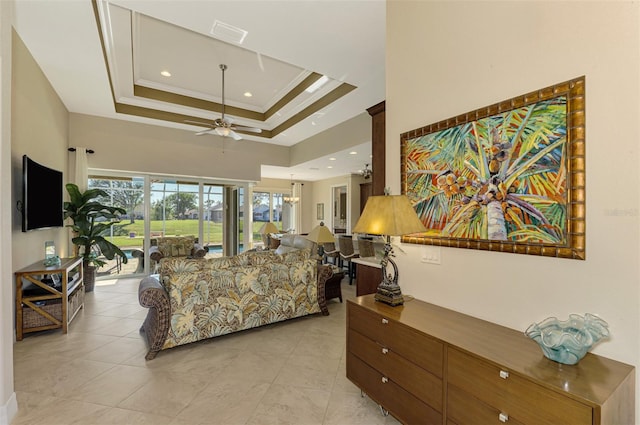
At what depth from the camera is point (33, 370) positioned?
2529 mm

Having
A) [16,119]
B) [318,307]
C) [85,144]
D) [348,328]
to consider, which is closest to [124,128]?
[85,144]

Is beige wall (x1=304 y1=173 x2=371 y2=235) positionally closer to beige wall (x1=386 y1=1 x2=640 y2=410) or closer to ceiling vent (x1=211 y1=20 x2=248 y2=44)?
ceiling vent (x1=211 y1=20 x2=248 y2=44)

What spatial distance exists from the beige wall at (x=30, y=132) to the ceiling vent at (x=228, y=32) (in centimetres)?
216

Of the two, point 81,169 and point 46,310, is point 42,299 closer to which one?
point 46,310

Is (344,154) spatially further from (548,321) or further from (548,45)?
(548,321)

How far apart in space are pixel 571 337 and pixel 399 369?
3.01ft

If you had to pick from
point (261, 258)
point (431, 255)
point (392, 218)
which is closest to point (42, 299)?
point (261, 258)

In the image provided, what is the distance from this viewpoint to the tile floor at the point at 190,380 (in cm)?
201

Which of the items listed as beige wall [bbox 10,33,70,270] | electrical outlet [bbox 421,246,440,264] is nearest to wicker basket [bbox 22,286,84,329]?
beige wall [bbox 10,33,70,270]

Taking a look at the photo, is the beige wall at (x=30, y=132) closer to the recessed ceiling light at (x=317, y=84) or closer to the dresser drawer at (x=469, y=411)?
the recessed ceiling light at (x=317, y=84)

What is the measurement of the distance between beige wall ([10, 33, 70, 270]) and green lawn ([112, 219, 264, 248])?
4.77 feet

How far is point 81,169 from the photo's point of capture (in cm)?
533

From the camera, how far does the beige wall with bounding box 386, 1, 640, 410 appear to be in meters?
1.25

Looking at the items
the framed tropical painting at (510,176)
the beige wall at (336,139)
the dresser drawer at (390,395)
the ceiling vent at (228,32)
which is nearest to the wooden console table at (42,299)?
the ceiling vent at (228,32)
